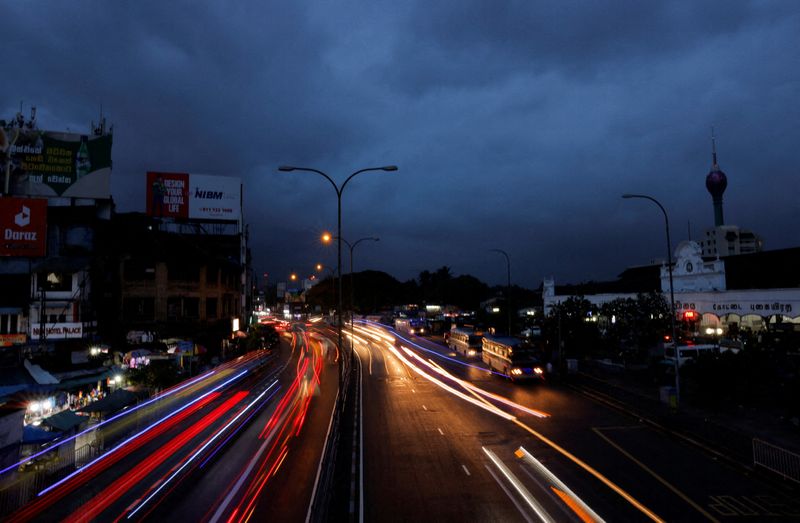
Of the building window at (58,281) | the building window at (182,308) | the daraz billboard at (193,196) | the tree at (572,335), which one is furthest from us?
the daraz billboard at (193,196)

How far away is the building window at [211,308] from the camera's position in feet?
190

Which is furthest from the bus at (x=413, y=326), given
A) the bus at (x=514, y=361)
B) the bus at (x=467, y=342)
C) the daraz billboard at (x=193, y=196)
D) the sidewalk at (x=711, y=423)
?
the sidewalk at (x=711, y=423)

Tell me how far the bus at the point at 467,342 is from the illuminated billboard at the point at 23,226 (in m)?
42.3

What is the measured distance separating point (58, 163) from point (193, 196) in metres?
18.1

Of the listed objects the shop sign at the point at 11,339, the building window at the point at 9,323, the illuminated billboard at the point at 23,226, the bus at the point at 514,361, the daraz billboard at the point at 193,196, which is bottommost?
the bus at the point at 514,361

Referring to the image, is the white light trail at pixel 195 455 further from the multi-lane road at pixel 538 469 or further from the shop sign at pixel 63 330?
the shop sign at pixel 63 330

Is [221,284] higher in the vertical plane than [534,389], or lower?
higher

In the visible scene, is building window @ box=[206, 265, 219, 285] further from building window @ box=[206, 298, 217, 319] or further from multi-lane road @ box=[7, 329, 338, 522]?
multi-lane road @ box=[7, 329, 338, 522]

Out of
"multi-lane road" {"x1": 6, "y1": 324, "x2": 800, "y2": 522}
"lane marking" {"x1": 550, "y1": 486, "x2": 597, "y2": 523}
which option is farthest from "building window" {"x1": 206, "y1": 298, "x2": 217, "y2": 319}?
"lane marking" {"x1": 550, "y1": 486, "x2": 597, "y2": 523}

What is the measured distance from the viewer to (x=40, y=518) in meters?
13.3

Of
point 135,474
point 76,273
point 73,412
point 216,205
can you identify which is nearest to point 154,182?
point 216,205

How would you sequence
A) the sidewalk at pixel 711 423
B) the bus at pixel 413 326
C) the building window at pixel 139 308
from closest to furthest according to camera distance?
1. the sidewalk at pixel 711 423
2. the building window at pixel 139 308
3. the bus at pixel 413 326

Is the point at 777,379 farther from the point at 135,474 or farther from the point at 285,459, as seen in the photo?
the point at 135,474

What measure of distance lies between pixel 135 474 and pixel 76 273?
36.4 m
